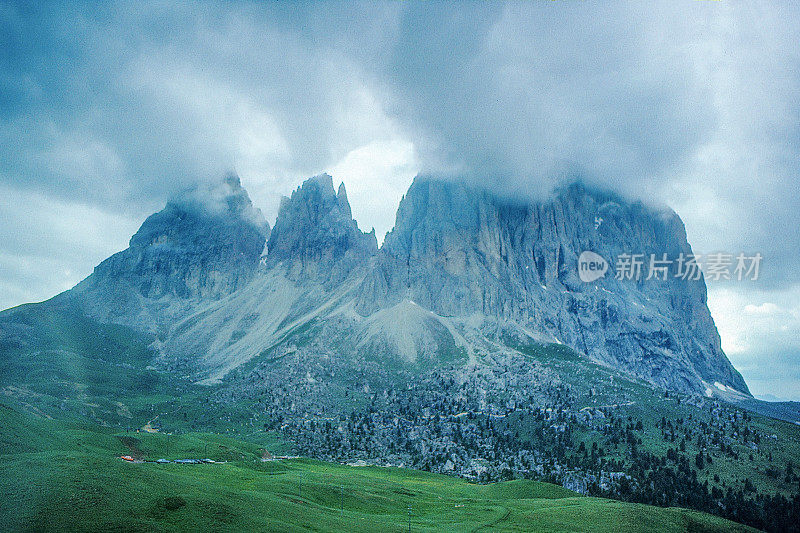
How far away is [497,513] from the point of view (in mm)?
118000

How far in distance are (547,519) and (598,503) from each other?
20.4 m

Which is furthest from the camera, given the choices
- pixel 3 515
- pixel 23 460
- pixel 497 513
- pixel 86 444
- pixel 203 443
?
pixel 203 443

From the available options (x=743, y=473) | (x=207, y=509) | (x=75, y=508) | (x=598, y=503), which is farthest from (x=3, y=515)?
(x=743, y=473)

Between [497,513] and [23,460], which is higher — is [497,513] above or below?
below

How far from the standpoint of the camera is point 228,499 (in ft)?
281

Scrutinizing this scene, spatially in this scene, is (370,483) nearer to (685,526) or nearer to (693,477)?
(685,526)

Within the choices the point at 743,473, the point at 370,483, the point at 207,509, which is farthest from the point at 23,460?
the point at 743,473

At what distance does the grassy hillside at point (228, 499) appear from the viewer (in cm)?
6962

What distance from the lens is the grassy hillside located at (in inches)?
2741

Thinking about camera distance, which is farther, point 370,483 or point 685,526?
point 370,483

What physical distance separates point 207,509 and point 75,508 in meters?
17.2

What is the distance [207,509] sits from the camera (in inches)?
3041

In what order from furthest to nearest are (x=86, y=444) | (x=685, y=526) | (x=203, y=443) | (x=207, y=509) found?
(x=203, y=443) → (x=86, y=444) → (x=685, y=526) → (x=207, y=509)

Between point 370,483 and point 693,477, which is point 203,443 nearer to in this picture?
point 370,483
